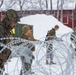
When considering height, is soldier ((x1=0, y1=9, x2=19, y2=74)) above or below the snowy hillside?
above

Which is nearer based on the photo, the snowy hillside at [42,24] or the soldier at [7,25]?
the soldier at [7,25]

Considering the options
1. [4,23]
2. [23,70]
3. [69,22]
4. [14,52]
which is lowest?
[69,22]

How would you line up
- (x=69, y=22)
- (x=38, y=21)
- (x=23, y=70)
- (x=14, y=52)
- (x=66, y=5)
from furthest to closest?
(x=66, y=5), (x=69, y=22), (x=38, y=21), (x=23, y=70), (x=14, y=52)

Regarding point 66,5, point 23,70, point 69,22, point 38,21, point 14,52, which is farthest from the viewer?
point 66,5

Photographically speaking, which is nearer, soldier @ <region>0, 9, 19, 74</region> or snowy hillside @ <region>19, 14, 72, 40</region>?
soldier @ <region>0, 9, 19, 74</region>

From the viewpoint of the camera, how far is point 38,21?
22.4m

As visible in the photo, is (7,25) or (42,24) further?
(42,24)

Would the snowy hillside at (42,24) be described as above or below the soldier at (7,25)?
below

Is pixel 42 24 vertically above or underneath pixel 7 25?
underneath

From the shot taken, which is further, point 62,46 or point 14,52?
point 62,46

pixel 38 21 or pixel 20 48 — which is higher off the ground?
pixel 20 48

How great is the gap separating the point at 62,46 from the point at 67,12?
80.9ft

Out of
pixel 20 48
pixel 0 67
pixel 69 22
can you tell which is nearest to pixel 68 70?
pixel 20 48

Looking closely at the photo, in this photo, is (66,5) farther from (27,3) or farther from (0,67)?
(0,67)
